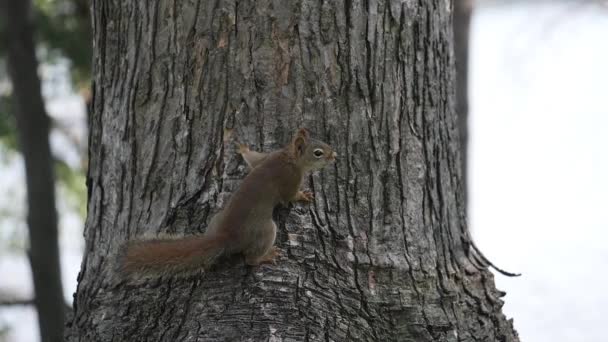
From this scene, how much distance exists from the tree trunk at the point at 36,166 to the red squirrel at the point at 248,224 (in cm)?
250

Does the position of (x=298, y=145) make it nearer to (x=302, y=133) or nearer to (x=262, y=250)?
(x=302, y=133)

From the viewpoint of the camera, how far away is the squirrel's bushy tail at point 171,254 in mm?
2805

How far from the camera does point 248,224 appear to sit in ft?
9.50

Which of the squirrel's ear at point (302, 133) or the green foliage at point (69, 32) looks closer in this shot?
the squirrel's ear at point (302, 133)

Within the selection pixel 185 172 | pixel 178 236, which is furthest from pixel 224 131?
pixel 178 236

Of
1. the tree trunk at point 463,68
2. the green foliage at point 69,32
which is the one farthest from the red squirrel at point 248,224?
the green foliage at point 69,32

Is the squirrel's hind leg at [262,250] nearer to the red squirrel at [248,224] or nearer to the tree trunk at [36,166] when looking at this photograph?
the red squirrel at [248,224]

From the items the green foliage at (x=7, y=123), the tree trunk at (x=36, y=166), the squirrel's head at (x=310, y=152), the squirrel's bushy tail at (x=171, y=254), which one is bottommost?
the squirrel's bushy tail at (x=171, y=254)

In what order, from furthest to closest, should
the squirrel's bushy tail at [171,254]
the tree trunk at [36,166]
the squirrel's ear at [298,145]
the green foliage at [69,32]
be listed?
the green foliage at [69,32] < the tree trunk at [36,166] < the squirrel's ear at [298,145] < the squirrel's bushy tail at [171,254]

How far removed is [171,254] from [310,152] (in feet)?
1.88

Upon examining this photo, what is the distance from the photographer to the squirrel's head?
290cm

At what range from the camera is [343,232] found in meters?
2.96

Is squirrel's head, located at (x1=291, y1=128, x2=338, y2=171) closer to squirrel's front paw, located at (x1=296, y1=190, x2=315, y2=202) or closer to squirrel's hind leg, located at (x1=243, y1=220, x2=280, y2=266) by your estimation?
squirrel's front paw, located at (x1=296, y1=190, x2=315, y2=202)

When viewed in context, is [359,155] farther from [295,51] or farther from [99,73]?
[99,73]
